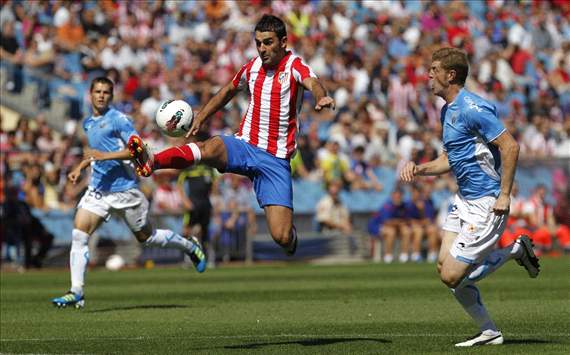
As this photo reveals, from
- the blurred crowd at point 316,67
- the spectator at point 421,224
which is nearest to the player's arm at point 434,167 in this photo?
the blurred crowd at point 316,67

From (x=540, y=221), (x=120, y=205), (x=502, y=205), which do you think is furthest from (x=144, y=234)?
(x=540, y=221)

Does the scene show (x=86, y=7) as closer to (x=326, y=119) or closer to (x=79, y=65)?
(x=79, y=65)

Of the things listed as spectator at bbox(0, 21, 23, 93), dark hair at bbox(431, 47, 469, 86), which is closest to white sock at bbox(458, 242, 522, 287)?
dark hair at bbox(431, 47, 469, 86)

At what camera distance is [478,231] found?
941 cm

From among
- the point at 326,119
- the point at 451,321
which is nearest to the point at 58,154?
the point at 326,119

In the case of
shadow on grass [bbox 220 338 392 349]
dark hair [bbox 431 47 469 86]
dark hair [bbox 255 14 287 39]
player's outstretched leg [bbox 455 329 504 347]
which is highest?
dark hair [bbox 255 14 287 39]

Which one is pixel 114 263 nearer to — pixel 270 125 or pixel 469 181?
pixel 270 125

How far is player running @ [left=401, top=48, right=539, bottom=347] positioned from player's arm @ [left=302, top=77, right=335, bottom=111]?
0.82 m

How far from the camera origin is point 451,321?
11945 mm

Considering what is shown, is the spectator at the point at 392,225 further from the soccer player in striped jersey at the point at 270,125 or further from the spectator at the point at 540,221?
the soccer player in striped jersey at the point at 270,125

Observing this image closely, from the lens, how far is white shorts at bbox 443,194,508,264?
9.39 m

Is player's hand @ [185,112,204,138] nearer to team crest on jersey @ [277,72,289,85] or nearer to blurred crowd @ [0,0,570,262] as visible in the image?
team crest on jersey @ [277,72,289,85]

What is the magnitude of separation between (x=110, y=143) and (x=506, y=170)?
21.5 ft

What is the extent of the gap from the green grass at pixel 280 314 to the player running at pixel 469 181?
1.73 ft
